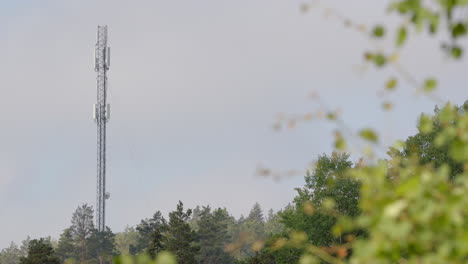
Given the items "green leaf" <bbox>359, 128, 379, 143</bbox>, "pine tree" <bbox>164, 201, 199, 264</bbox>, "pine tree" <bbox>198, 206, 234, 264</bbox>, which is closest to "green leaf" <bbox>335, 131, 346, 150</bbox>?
"green leaf" <bbox>359, 128, 379, 143</bbox>

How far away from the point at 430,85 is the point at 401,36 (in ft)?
1.24

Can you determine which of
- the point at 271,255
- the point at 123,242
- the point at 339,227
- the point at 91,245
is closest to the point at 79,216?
the point at 91,245

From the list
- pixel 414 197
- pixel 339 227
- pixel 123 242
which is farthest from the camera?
pixel 123 242

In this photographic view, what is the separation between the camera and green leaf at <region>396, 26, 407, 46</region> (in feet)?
15.0

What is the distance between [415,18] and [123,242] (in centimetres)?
18936

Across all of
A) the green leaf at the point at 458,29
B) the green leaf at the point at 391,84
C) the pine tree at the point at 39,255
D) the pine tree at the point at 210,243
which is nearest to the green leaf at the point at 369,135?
the green leaf at the point at 391,84

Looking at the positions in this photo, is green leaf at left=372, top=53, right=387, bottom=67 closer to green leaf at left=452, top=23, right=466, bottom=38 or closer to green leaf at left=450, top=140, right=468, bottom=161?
green leaf at left=452, top=23, right=466, bottom=38

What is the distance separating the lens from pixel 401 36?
460 cm

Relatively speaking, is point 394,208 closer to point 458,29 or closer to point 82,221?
point 458,29

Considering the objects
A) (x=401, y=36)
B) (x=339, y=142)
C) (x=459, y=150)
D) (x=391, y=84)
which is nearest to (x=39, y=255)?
(x=339, y=142)

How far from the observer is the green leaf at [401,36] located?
4582mm

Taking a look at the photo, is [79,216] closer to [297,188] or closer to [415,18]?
[297,188]

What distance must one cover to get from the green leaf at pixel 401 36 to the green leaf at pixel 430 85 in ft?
1.02

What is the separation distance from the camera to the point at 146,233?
116 m
